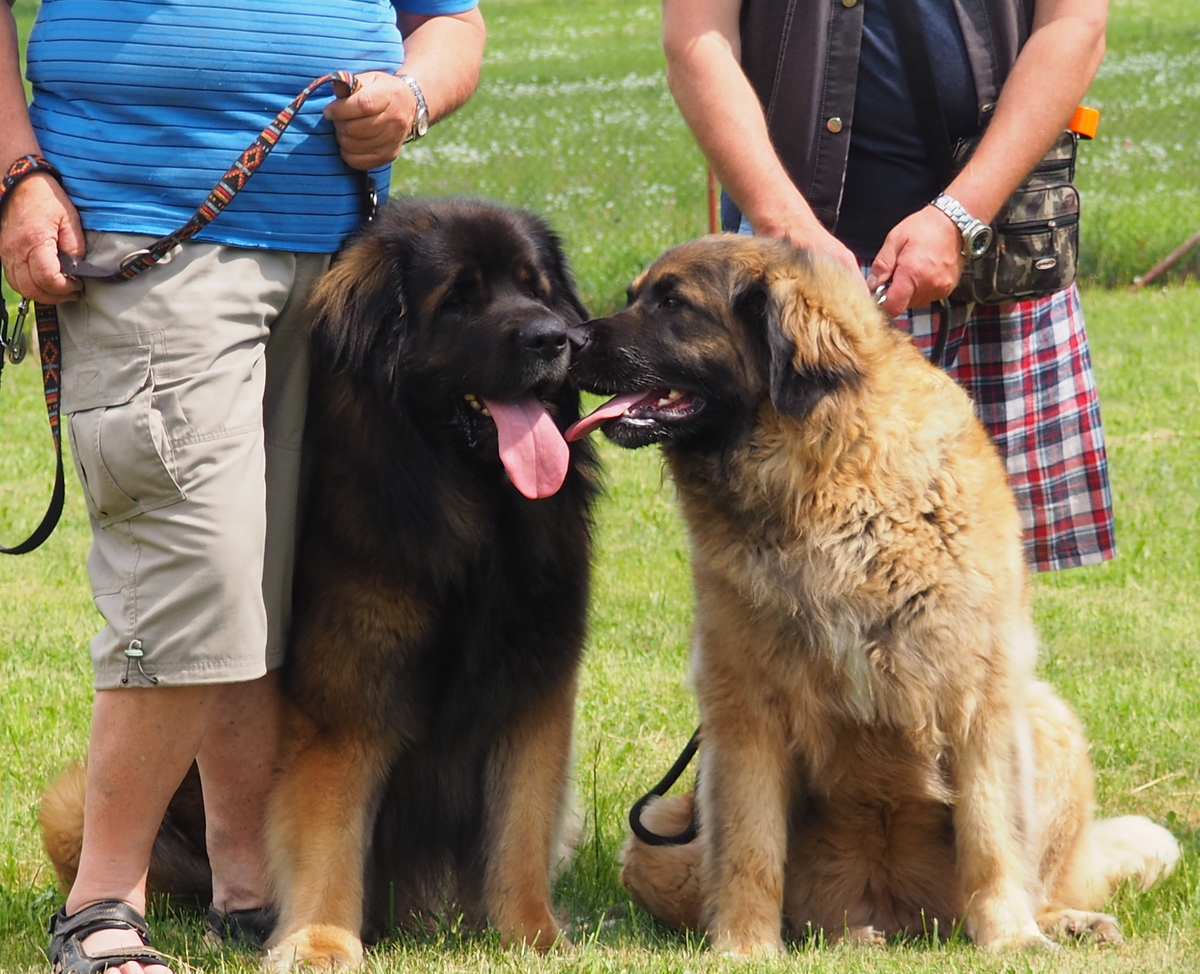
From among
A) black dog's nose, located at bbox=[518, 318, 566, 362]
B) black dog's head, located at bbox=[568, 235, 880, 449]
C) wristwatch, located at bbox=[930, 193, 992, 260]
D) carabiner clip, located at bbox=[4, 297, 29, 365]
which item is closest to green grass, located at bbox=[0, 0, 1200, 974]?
black dog's head, located at bbox=[568, 235, 880, 449]

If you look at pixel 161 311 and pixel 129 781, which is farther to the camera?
pixel 129 781

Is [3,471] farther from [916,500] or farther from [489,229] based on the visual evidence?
[916,500]

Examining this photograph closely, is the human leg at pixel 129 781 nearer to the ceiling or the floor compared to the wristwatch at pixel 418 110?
nearer to the floor

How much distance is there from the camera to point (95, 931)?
9.38ft

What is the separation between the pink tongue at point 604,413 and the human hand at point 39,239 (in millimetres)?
1050

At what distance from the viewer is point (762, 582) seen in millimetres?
3102

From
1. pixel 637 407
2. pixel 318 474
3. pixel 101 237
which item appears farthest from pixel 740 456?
pixel 101 237

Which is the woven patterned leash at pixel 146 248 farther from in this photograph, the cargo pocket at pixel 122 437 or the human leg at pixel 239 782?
the human leg at pixel 239 782

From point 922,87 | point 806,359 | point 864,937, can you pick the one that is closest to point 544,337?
point 806,359

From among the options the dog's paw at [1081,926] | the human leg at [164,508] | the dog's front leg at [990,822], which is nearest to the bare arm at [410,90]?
the human leg at [164,508]

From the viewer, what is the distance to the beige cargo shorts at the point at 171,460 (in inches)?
107

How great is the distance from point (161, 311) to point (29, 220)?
29 cm

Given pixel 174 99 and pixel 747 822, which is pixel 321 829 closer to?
pixel 747 822

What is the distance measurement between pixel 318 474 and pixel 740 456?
0.92 metres
